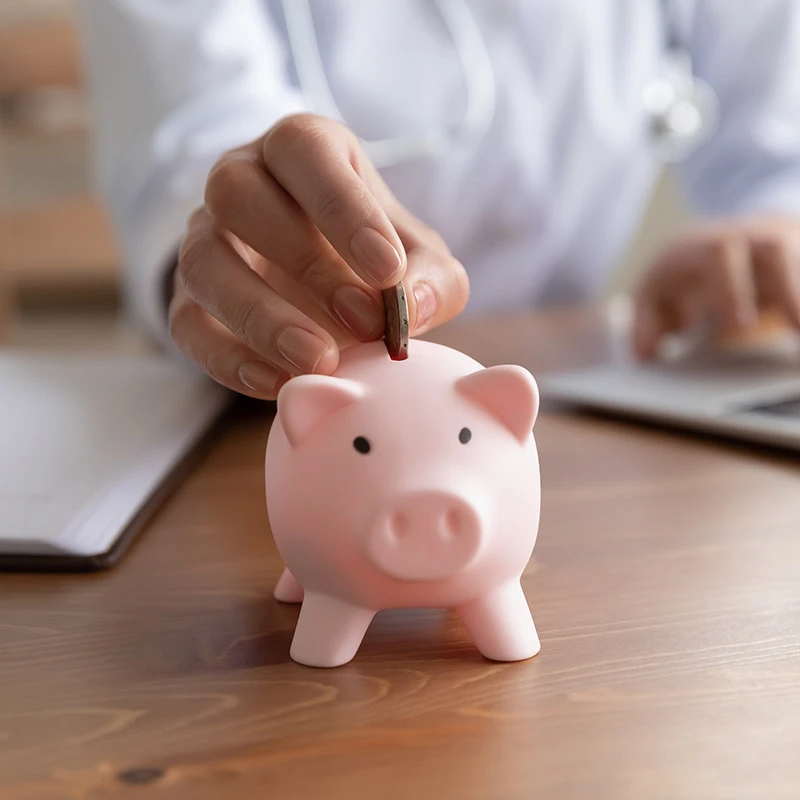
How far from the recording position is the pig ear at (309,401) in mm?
347

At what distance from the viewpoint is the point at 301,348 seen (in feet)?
1.25

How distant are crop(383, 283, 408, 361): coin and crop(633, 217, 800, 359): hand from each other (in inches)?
20.6

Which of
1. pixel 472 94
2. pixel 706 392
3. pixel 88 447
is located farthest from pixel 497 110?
pixel 88 447

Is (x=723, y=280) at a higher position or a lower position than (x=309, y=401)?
lower

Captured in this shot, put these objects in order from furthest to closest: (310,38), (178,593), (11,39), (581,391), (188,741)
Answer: (11,39) → (310,38) → (581,391) → (178,593) → (188,741)

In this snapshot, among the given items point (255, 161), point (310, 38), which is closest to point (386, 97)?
point (310, 38)

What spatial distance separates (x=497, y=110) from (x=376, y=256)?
2.19 feet

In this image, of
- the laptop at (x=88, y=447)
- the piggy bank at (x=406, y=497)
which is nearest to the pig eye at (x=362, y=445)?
the piggy bank at (x=406, y=497)

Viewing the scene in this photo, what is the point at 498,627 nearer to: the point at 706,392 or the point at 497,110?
the point at 706,392

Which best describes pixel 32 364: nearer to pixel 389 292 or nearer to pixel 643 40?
pixel 389 292

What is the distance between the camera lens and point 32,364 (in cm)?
75

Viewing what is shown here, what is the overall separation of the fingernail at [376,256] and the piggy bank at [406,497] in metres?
0.04

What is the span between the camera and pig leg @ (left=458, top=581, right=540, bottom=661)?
36 cm

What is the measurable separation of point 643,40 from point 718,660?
0.83 m
